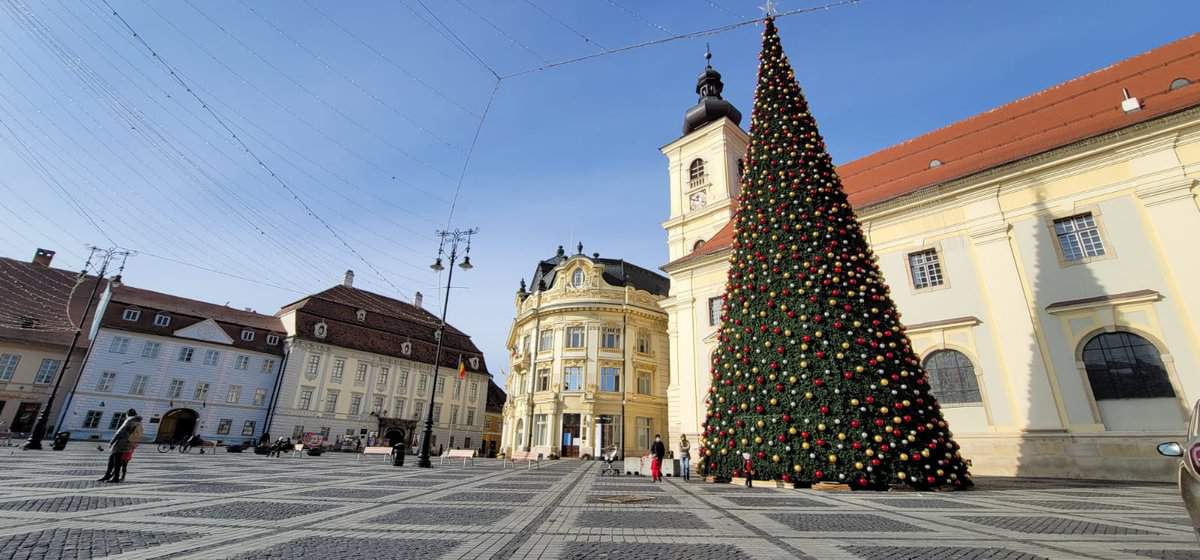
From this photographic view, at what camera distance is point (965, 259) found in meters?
16.0

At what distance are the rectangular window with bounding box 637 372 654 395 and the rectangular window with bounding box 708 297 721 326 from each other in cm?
1554

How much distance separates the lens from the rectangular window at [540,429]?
34969 mm

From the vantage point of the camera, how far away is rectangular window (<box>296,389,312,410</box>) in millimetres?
37844

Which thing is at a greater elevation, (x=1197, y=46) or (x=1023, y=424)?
(x=1197, y=46)

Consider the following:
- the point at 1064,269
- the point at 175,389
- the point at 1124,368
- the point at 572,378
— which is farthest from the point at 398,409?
the point at 1124,368

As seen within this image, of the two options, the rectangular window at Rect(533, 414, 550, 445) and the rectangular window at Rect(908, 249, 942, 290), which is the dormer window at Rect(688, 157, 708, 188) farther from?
the rectangular window at Rect(533, 414, 550, 445)

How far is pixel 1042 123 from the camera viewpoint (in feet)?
54.9

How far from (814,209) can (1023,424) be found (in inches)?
370

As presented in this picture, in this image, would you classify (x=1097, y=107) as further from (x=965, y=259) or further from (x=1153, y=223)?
(x=965, y=259)

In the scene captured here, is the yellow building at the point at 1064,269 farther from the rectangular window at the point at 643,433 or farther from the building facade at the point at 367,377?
the building facade at the point at 367,377

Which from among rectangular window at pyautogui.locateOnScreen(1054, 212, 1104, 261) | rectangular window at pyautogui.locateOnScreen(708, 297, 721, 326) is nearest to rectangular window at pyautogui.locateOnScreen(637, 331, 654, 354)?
rectangular window at pyautogui.locateOnScreen(708, 297, 721, 326)

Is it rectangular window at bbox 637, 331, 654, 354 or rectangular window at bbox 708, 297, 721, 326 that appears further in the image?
rectangular window at bbox 637, 331, 654, 354

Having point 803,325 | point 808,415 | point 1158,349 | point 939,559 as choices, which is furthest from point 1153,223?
point 939,559

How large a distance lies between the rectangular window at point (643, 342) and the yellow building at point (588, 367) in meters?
0.08
